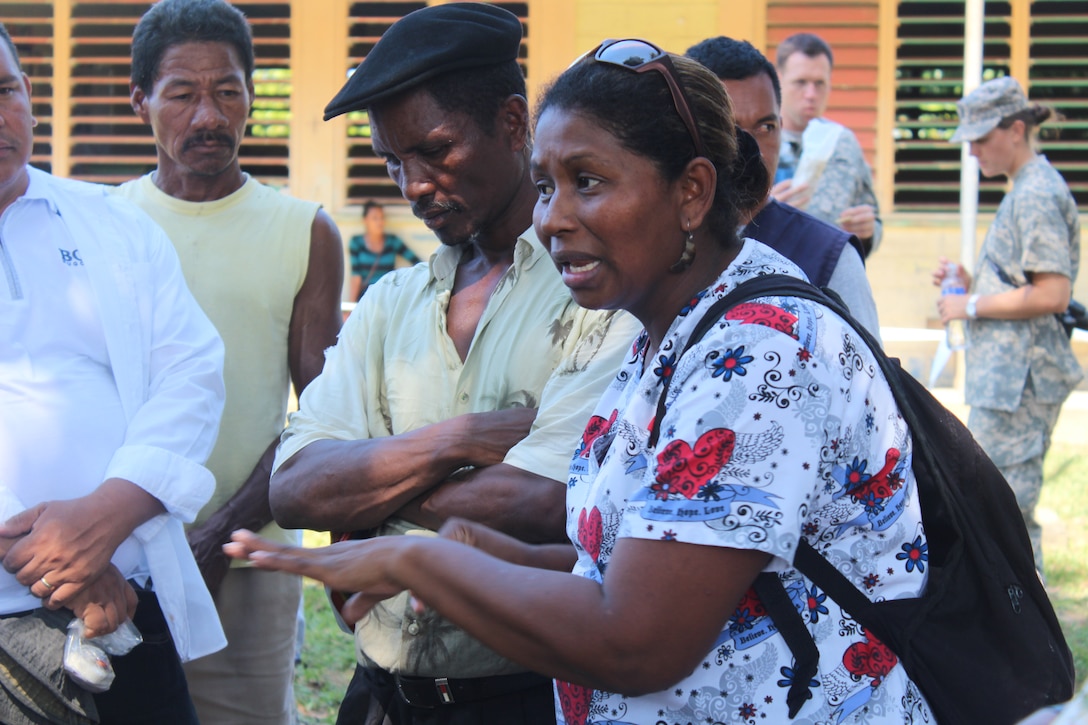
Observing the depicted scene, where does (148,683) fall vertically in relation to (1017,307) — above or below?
below

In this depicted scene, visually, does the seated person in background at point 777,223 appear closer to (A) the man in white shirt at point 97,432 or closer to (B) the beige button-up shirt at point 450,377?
(B) the beige button-up shirt at point 450,377

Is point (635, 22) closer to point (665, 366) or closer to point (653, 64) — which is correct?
point (653, 64)

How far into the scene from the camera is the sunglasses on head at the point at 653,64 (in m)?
1.80

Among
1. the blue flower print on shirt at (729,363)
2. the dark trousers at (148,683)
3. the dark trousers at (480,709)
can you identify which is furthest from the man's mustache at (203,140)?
the blue flower print on shirt at (729,363)

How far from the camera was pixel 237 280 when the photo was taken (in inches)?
138

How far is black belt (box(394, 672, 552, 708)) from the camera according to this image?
2.31 metres

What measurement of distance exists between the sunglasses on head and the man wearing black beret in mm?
599

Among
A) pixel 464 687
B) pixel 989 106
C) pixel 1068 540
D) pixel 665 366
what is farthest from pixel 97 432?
pixel 1068 540

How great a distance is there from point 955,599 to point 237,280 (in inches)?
96.0

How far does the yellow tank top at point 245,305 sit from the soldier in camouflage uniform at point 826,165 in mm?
1962

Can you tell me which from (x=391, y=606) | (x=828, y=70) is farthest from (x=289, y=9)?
(x=391, y=606)

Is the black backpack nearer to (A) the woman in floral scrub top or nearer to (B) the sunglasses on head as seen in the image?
(A) the woman in floral scrub top

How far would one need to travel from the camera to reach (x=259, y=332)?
11.5ft

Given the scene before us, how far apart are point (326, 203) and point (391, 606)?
890 centimetres
